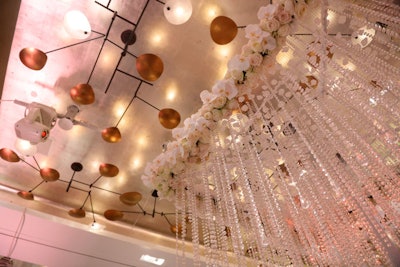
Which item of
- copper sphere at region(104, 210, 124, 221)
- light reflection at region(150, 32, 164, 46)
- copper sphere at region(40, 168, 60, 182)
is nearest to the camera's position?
light reflection at region(150, 32, 164, 46)

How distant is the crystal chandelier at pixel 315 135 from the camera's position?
203 cm

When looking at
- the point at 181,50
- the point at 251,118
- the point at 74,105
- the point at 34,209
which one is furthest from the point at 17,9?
the point at 34,209

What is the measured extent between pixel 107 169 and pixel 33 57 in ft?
5.34

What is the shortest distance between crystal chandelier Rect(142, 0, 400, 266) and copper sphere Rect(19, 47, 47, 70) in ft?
4.92

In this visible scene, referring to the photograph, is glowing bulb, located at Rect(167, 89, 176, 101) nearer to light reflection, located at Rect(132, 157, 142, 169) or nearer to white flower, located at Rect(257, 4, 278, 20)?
light reflection, located at Rect(132, 157, 142, 169)

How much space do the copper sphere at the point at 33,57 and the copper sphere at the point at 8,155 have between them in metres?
1.47

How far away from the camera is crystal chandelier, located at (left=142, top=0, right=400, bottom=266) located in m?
2.03

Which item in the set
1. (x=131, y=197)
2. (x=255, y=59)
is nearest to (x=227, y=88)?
(x=255, y=59)

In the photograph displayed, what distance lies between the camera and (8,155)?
3941 millimetres

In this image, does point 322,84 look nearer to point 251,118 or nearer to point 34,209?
point 251,118

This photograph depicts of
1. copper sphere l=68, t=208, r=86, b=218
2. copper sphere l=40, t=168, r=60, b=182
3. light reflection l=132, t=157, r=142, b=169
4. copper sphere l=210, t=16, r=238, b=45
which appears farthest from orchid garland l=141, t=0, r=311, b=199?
copper sphere l=68, t=208, r=86, b=218

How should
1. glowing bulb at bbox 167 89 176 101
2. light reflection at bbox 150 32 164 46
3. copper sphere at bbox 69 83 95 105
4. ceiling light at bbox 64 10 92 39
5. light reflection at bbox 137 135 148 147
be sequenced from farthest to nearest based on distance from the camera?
1. light reflection at bbox 137 135 148 147
2. glowing bulb at bbox 167 89 176 101
3. copper sphere at bbox 69 83 95 105
4. light reflection at bbox 150 32 164 46
5. ceiling light at bbox 64 10 92 39

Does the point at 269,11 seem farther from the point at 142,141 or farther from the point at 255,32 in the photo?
the point at 142,141

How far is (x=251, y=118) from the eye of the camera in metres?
2.47
